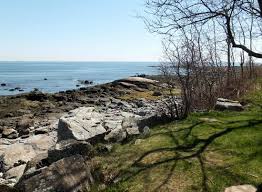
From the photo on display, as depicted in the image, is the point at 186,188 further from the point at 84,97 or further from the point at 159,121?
the point at 84,97

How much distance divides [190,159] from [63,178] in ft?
7.92

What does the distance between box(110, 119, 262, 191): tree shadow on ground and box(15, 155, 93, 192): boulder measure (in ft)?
1.87

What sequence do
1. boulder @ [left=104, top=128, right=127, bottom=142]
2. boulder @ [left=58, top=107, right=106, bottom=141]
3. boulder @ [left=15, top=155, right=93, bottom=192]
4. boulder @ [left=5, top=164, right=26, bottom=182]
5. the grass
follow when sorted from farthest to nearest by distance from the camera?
boulder @ [left=58, top=107, right=106, bottom=141] → boulder @ [left=5, top=164, right=26, bottom=182] → boulder @ [left=104, top=128, right=127, bottom=142] → boulder @ [left=15, top=155, right=93, bottom=192] → the grass

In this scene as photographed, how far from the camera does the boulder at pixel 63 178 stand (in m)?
7.26

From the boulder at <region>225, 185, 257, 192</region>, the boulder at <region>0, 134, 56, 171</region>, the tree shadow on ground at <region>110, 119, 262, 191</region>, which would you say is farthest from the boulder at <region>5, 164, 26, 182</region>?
the boulder at <region>225, 185, 257, 192</region>

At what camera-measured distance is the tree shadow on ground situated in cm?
746

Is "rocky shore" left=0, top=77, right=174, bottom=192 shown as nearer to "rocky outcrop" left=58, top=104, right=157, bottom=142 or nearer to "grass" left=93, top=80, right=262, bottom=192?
"rocky outcrop" left=58, top=104, right=157, bottom=142

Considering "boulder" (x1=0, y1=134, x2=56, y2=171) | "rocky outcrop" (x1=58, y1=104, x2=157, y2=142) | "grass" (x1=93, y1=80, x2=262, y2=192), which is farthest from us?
"boulder" (x1=0, y1=134, x2=56, y2=171)

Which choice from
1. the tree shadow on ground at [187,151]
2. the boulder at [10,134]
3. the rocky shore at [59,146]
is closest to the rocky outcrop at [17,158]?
the rocky shore at [59,146]

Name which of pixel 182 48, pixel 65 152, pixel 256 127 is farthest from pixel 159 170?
pixel 182 48

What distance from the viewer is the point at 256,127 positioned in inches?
400

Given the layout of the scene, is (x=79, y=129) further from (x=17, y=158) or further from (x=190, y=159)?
(x=190, y=159)

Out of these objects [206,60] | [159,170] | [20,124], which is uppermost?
[206,60]

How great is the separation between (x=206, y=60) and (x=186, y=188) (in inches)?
449
